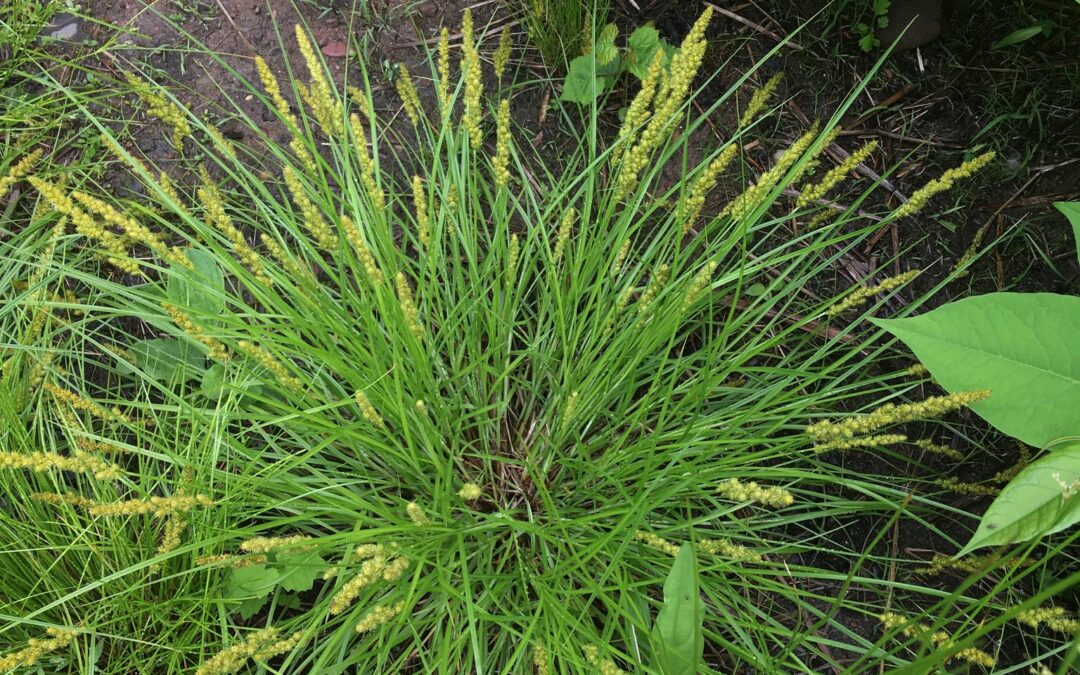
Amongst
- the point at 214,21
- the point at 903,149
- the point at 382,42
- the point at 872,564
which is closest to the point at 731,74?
the point at 903,149

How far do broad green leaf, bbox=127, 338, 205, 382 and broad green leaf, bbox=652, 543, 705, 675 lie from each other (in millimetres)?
1302

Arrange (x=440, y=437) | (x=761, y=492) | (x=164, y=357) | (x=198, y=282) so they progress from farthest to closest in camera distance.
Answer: (x=164, y=357), (x=198, y=282), (x=440, y=437), (x=761, y=492)

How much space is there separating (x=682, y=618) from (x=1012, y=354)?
77 centimetres

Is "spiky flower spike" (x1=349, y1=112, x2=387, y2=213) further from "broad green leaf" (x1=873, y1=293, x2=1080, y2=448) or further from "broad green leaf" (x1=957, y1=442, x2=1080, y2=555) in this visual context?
"broad green leaf" (x1=957, y1=442, x2=1080, y2=555)

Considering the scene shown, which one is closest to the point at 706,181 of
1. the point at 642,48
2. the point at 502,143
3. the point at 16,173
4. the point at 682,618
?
the point at 502,143

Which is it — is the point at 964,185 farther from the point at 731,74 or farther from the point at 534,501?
the point at 534,501

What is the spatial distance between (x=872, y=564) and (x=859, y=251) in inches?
34.8

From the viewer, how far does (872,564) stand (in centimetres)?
182

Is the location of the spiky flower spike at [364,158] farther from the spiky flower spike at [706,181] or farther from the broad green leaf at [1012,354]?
the broad green leaf at [1012,354]

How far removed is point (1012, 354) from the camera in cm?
122

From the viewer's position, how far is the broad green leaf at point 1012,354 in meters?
1.20

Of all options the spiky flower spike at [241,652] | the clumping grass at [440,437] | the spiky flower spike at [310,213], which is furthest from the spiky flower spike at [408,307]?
the spiky flower spike at [241,652]

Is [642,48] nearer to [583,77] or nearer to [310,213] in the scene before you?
[583,77]

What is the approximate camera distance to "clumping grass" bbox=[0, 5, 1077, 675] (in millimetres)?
1275
